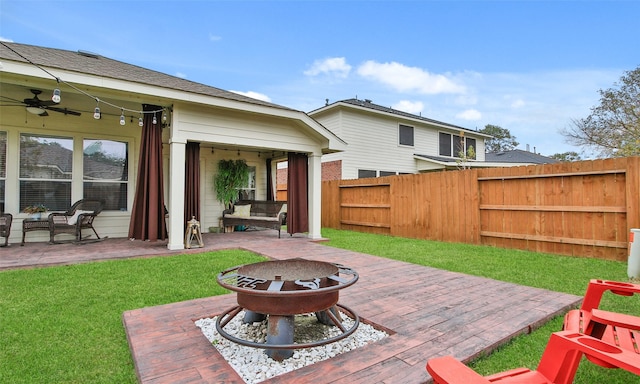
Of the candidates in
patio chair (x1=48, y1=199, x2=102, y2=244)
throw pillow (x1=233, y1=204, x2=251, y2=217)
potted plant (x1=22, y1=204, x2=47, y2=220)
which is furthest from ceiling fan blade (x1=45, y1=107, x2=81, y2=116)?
throw pillow (x1=233, y1=204, x2=251, y2=217)

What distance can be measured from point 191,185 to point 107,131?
2588mm

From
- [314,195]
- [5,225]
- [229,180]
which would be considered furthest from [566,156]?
[5,225]

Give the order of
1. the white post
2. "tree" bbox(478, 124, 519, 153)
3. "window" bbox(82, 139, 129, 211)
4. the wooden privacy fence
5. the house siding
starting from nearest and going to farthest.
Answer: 1. the white post
2. the wooden privacy fence
3. "window" bbox(82, 139, 129, 211)
4. the house siding
5. "tree" bbox(478, 124, 519, 153)

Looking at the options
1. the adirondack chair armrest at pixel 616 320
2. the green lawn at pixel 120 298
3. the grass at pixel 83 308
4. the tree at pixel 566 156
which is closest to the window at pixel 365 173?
the green lawn at pixel 120 298

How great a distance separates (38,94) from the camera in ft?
19.2

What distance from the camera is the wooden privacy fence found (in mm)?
5240

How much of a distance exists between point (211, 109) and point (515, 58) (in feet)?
38.6

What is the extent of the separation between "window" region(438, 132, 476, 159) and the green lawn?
10932 millimetres

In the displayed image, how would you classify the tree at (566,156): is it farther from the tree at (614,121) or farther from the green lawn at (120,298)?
the green lawn at (120,298)

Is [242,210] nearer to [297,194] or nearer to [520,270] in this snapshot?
[297,194]

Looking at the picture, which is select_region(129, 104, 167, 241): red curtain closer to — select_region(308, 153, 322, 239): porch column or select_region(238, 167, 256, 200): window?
select_region(308, 153, 322, 239): porch column

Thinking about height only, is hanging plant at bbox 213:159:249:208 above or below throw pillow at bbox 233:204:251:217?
above

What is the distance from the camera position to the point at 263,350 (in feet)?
7.19

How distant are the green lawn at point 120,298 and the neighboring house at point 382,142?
24.4 ft
